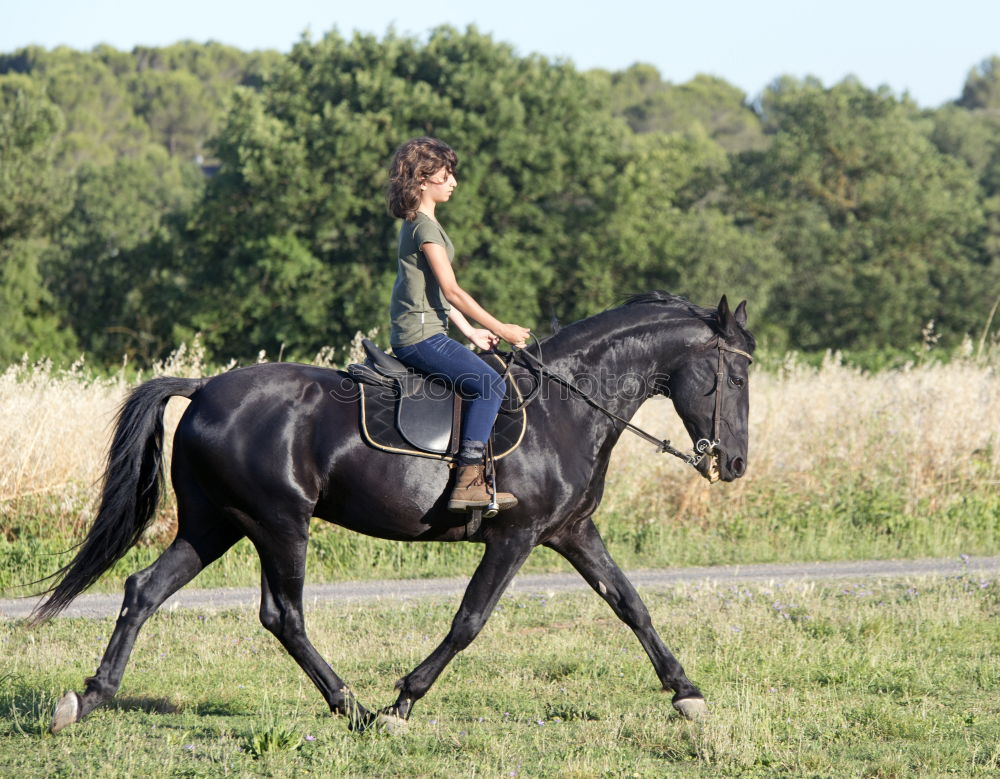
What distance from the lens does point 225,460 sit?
6.23 m

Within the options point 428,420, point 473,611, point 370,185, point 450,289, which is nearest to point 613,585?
point 473,611

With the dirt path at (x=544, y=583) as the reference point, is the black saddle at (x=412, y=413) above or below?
above

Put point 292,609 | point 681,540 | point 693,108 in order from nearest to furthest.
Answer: point 292,609
point 681,540
point 693,108

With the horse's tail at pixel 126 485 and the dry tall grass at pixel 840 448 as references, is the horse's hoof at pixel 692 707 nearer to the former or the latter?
the horse's tail at pixel 126 485

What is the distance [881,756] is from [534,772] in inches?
66.1

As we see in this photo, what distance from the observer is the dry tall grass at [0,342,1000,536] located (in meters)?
12.1

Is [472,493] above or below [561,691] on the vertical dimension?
above

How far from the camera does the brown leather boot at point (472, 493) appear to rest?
6.07 m

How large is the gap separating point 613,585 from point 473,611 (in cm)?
100

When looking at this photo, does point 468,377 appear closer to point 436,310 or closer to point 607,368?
point 436,310

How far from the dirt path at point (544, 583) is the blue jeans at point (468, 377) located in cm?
392

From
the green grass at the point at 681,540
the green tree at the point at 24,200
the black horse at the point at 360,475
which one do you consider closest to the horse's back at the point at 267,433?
the black horse at the point at 360,475

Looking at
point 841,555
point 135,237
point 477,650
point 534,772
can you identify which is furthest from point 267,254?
point 534,772

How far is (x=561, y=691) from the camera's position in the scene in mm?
7020
